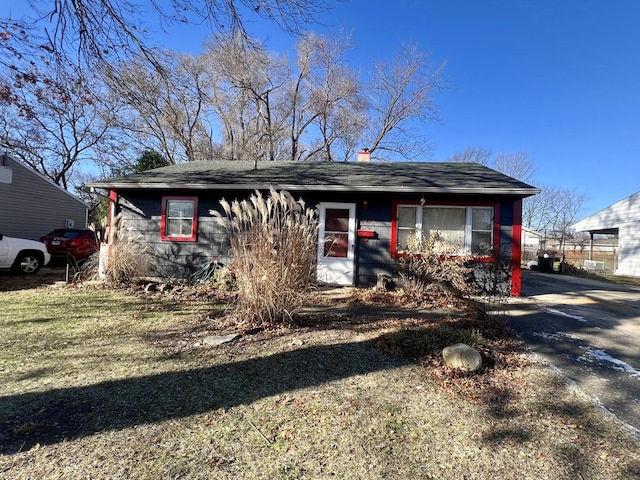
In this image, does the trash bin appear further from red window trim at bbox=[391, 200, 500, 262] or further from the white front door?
the white front door

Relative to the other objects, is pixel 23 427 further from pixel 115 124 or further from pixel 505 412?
pixel 115 124

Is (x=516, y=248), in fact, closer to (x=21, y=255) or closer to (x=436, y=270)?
(x=436, y=270)

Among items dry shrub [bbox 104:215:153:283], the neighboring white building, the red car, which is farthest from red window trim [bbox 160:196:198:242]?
the neighboring white building

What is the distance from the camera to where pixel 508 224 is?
25.1 feet

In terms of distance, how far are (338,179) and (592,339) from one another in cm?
582

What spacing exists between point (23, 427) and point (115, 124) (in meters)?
22.4

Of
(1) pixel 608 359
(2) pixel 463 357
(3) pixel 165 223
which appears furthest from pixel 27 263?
(1) pixel 608 359

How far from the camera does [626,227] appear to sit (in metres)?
14.4

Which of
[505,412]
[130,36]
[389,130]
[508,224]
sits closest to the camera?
[505,412]

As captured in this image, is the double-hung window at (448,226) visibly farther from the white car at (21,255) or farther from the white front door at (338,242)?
the white car at (21,255)

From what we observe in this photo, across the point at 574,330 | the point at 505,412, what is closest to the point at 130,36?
the point at 505,412

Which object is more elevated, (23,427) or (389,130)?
(389,130)

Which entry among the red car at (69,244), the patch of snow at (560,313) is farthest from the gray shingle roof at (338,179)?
the red car at (69,244)

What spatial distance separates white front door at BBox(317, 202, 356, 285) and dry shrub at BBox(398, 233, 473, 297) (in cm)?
140
